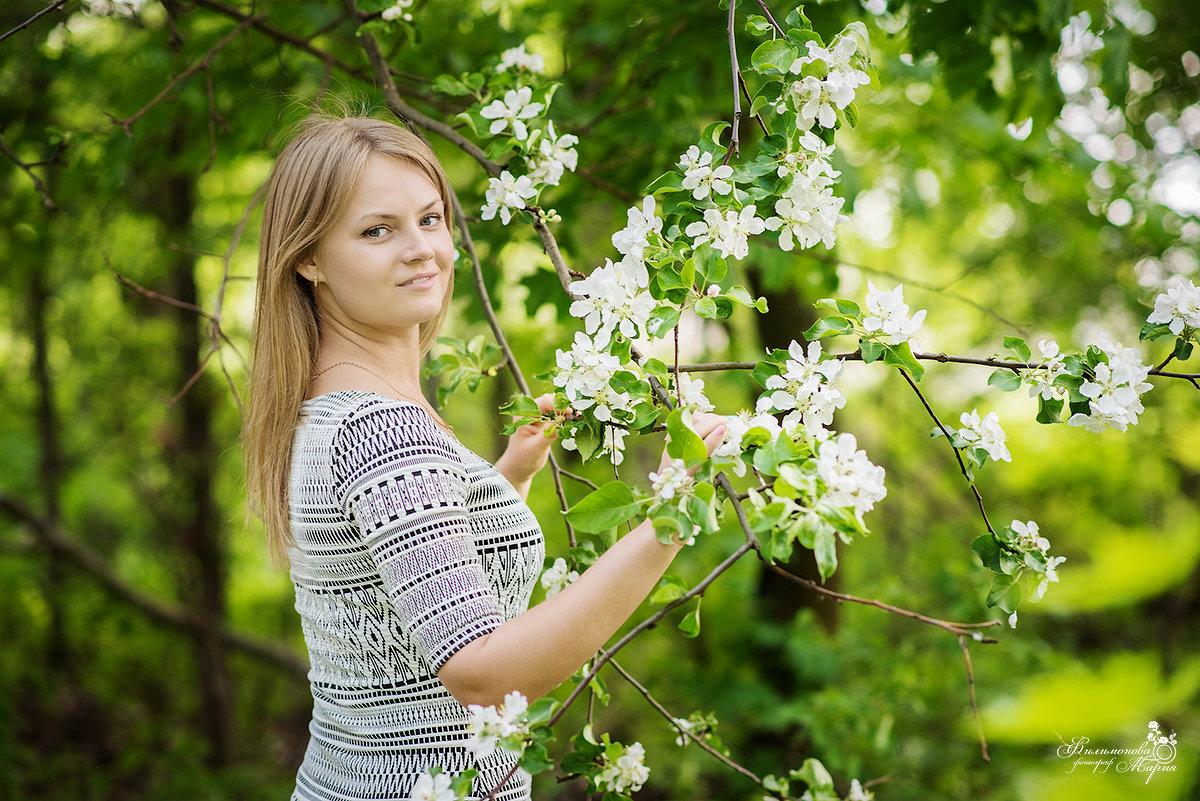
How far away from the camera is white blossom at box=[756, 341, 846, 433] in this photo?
1146 millimetres

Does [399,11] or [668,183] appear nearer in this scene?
[668,183]

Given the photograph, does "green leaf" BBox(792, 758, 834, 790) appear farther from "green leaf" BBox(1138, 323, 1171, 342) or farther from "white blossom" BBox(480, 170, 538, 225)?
"white blossom" BBox(480, 170, 538, 225)

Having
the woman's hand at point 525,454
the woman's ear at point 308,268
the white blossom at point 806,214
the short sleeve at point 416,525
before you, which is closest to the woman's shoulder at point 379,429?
the short sleeve at point 416,525

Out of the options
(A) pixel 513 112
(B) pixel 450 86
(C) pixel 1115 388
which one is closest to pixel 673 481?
(C) pixel 1115 388

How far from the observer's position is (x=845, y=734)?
3.27 m

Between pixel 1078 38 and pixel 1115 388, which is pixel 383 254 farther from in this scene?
pixel 1078 38

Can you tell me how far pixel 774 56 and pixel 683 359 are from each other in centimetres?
350

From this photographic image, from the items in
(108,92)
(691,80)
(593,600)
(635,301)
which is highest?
(108,92)

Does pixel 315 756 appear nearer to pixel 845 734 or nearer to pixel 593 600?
pixel 593 600

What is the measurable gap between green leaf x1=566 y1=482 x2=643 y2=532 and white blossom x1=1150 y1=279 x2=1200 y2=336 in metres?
0.82

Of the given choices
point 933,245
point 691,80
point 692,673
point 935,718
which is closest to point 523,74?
point 691,80

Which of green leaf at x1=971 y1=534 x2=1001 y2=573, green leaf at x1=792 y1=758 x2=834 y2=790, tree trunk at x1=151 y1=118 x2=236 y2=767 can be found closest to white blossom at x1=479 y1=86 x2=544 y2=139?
green leaf at x1=971 y1=534 x2=1001 y2=573

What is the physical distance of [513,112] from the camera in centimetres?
169

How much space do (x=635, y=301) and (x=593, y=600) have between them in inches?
16.3
